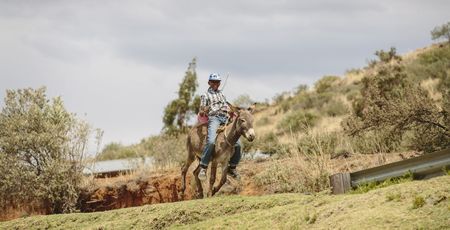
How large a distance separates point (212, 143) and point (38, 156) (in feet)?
24.0

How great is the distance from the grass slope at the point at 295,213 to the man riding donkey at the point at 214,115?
297 cm

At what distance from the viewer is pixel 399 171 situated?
346 inches

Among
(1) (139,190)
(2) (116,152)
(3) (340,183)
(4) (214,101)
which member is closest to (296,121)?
(2) (116,152)

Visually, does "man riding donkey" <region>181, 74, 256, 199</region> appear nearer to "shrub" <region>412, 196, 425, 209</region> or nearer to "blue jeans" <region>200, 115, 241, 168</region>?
"blue jeans" <region>200, 115, 241, 168</region>

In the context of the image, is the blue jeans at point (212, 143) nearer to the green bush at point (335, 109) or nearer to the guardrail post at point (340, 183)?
the guardrail post at point (340, 183)

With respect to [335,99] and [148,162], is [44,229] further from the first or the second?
[335,99]

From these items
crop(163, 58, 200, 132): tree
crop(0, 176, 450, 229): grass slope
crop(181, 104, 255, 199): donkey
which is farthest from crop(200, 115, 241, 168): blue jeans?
crop(163, 58, 200, 132): tree

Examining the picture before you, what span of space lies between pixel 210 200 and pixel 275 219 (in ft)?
7.60

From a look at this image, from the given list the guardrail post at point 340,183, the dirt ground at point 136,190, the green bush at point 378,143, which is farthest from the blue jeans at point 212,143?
the green bush at point 378,143

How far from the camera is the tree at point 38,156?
1727 cm

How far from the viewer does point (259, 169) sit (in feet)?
58.7

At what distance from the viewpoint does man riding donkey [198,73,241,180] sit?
43.2 ft

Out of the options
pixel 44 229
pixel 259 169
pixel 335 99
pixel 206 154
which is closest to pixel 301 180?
pixel 206 154

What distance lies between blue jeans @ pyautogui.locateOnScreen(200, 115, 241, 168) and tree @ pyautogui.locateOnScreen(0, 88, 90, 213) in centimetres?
590
